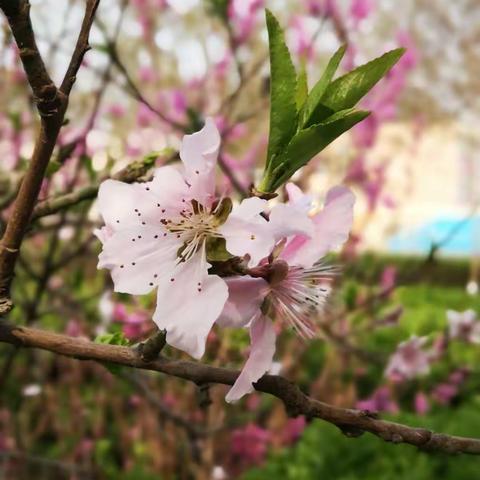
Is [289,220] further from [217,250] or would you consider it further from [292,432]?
[292,432]

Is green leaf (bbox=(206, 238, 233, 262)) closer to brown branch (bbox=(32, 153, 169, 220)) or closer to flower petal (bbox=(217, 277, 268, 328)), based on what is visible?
flower petal (bbox=(217, 277, 268, 328))

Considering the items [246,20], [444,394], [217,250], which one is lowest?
[444,394]

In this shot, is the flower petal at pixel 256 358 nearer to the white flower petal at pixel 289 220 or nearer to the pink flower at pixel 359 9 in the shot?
the white flower petal at pixel 289 220

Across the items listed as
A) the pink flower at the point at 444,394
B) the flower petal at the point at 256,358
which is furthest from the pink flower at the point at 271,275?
the pink flower at the point at 444,394

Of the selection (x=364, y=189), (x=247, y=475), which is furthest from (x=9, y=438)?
(x=364, y=189)

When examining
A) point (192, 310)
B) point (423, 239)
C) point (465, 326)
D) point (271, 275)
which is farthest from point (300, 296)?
point (423, 239)

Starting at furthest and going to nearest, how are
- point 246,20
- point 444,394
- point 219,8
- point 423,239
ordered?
point 423,239
point 444,394
point 246,20
point 219,8
